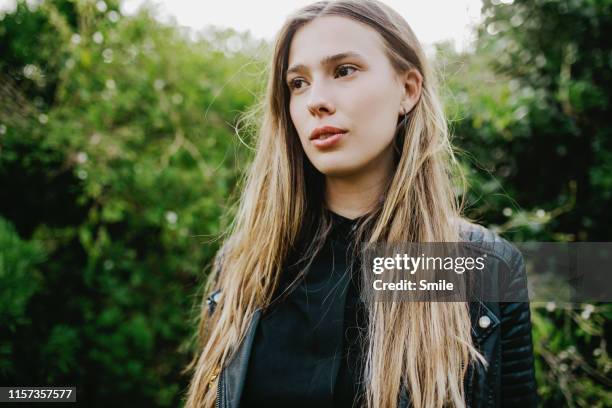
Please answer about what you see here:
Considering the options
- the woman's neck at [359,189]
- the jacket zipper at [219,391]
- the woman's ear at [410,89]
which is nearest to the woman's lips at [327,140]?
the woman's neck at [359,189]

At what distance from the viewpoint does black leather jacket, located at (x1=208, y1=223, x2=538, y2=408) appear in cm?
144

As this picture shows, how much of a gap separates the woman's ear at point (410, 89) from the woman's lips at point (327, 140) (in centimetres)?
28

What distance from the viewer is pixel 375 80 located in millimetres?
1548

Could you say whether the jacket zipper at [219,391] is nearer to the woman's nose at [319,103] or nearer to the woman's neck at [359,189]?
the woman's neck at [359,189]

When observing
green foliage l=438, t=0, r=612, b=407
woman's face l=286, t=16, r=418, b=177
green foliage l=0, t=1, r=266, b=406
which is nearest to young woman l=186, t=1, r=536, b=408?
woman's face l=286, t=16, r=418, b=177

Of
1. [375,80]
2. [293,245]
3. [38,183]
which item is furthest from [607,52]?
[38,183]

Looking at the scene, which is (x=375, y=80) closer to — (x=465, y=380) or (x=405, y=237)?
(x=405, y=237)

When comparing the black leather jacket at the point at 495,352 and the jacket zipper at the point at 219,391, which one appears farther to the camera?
the jacket zipper at the point at 219,391

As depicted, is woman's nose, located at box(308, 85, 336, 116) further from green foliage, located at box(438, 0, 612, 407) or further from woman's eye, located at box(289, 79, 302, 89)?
green foliage, located at box(438, 0, 612, 407)

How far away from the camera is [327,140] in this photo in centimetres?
156

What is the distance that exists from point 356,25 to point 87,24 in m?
1.87

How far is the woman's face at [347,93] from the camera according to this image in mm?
1533
